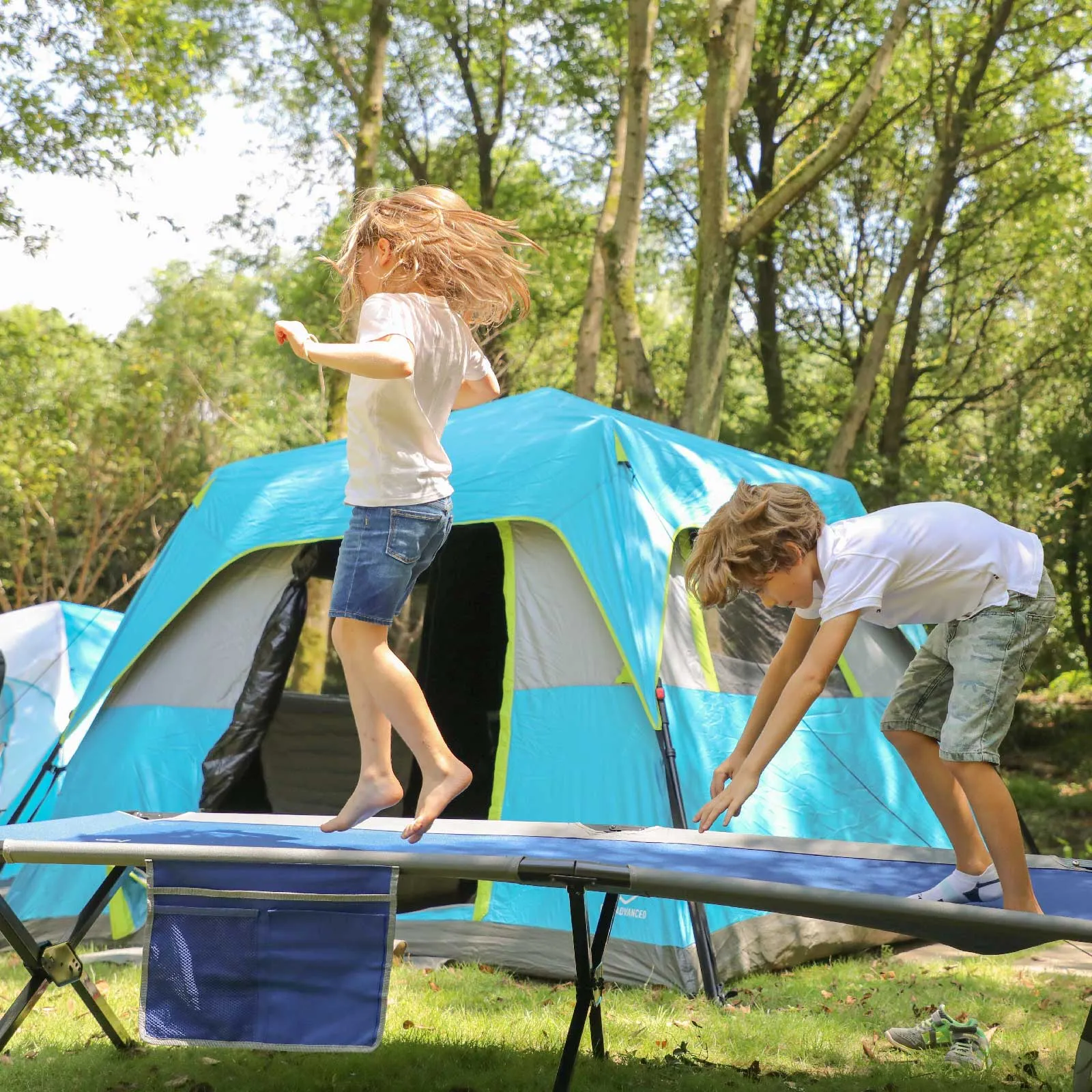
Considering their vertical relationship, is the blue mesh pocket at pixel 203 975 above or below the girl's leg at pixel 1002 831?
below

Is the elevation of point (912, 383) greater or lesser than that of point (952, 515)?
greater

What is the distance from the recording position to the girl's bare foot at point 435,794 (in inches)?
98.7

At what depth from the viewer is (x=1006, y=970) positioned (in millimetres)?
4070

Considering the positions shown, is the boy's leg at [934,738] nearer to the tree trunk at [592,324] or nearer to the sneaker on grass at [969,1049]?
the sneaker on grass at [969,1049]

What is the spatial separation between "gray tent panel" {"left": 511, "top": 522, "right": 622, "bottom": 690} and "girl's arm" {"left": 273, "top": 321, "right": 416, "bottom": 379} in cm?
→ 185

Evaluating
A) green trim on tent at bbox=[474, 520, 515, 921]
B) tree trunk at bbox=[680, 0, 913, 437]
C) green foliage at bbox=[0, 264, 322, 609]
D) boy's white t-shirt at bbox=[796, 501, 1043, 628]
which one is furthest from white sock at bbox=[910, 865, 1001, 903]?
green foliage at bbox=[0, 264, 322, 609]

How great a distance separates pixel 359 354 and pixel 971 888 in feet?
5.74

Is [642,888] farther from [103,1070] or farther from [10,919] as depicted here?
[103,1070]

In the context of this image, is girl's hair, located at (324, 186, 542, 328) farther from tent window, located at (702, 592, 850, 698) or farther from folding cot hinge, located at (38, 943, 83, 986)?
tent window, located at (702, 592, 850, 698)

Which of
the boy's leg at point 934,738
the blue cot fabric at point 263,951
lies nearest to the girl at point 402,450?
the blue cot fabric at point 263,951

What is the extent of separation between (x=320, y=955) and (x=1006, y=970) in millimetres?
2858

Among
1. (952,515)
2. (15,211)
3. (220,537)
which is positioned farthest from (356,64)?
(952,515)

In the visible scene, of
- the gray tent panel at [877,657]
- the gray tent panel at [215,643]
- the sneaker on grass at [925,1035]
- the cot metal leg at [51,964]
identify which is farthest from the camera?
the gray tent panel at [877,657]

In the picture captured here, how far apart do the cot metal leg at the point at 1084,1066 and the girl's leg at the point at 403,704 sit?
1.30 metres
